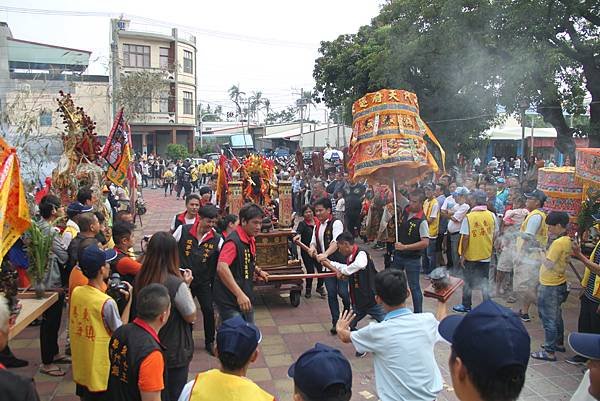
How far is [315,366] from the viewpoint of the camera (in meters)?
2.26

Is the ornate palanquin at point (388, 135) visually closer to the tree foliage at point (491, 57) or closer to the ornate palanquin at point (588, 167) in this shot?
the ornate palanquin at point (588, 167)

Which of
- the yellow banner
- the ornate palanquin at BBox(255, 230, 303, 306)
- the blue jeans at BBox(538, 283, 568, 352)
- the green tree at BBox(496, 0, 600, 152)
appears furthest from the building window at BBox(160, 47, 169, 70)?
the yellow banner

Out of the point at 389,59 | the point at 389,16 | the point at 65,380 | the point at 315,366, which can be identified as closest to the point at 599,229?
the point at 315,366

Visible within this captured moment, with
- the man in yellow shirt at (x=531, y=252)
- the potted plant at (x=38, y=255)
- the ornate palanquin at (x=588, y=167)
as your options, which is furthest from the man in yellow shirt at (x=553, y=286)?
the potted plant at (x=38, y=255)

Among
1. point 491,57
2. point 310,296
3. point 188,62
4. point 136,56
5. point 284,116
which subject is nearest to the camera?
point 310,296

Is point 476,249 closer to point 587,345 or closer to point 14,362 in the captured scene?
point 587,345

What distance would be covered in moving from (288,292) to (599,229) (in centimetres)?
463

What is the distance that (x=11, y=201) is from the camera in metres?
3.80

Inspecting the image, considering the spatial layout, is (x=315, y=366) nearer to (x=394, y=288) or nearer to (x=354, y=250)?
(x=394, y=288)

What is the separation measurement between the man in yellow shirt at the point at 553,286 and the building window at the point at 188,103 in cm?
4561

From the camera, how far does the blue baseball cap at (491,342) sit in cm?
173

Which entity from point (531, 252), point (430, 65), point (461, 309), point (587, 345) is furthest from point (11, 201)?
point (430, 65)

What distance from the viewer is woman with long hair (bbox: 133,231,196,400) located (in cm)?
373

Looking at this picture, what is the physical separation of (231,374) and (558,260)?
15.2 feet
